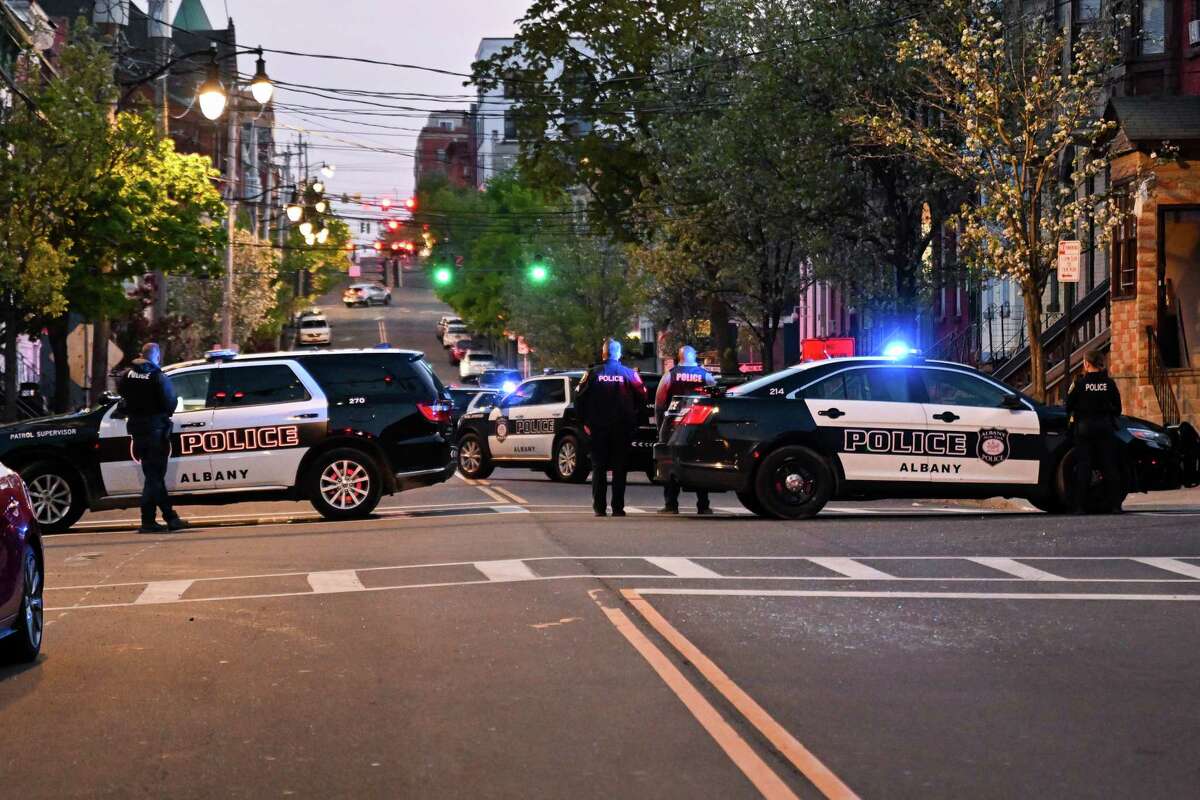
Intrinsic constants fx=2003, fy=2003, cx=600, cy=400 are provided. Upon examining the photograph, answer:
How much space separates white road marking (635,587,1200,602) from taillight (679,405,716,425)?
6.78 m

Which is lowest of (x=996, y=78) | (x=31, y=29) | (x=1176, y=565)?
(x=1176, y=565)

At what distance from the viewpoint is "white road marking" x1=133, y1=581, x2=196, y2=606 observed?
1334 cm

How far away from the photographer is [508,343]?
117m

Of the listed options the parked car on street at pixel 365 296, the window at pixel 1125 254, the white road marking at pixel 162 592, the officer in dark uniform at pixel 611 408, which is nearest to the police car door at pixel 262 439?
the officer in dark uniform at pixel 611 408

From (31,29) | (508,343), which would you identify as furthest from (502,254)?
(31,29)

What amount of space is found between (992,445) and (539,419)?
12.5 meters

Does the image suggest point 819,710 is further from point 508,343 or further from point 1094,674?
point 508,343

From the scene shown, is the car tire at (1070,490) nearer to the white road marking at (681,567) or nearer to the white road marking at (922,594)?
the white road marking at (681,567)

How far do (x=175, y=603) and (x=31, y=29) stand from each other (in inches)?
1600

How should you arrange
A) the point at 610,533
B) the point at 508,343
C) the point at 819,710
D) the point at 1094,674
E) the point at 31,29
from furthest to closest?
the point at 508,343, the point at 31,29, the point at 610,533, the point at 1094,674, the point at 819,710

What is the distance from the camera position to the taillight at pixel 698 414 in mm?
19953

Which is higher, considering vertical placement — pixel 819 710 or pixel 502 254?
pixel 502 254

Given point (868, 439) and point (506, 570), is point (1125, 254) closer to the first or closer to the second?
point (868, 439)

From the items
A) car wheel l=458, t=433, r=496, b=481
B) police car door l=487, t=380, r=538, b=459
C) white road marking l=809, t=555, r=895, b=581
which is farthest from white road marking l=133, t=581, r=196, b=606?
car wheel l=458, t=433, r=496, b=481
